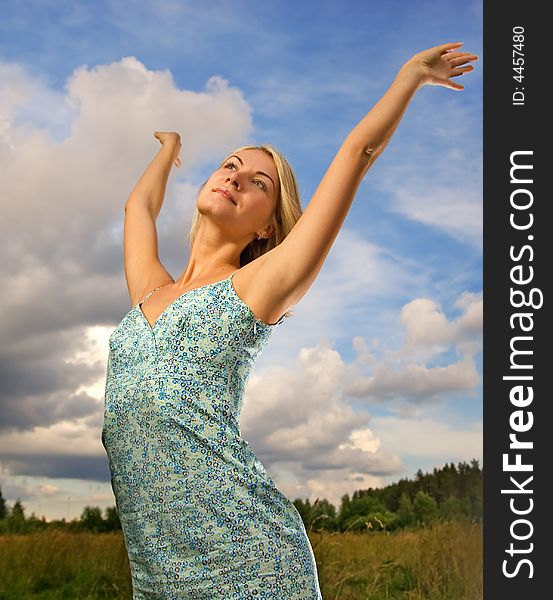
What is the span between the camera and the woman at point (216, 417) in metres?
1.48

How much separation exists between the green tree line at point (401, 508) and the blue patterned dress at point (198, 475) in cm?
278

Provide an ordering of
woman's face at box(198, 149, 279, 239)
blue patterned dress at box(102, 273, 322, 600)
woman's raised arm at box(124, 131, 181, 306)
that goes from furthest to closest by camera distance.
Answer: woman's raised arm at box(124, 131, 181, 306)
woman's face at box(198, 149, 279, 239)
blue patterned dress at box(102, 273, 322, 600)

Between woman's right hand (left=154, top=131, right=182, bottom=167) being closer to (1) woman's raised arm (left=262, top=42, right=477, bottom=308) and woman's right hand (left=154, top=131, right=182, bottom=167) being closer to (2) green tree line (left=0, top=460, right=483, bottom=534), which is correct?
(1) woman's raised arm (left=262, top=42, right=477, bottom=308)

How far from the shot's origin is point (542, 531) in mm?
2930

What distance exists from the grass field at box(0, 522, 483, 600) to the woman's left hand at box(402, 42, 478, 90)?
286 centimetres

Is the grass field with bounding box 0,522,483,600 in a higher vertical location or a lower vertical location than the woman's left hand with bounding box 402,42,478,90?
lower

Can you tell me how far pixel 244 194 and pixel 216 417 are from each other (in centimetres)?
57

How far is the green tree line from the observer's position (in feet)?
14.8

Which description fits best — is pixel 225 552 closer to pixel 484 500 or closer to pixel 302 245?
pixel 302 245

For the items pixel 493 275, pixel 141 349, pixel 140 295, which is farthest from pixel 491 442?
pixel 141 349

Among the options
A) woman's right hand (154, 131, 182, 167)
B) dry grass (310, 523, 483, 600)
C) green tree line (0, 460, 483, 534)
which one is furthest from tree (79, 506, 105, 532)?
woman's right hand (154, 131, 182, 167)

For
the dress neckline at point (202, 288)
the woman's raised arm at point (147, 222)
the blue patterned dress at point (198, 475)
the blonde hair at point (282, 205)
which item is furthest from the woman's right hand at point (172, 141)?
the blue patterned dress at point (198, 475)

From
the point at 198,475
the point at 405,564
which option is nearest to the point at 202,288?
the point at 198,475

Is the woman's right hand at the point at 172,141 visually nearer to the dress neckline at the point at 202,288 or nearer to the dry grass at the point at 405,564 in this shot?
the dress neckline at the point at 202,288
